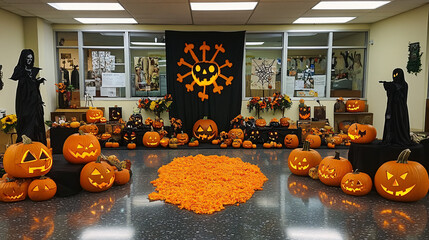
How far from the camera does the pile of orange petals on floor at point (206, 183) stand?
3.47 meters

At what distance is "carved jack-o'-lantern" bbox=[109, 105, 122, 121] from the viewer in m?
Result: 7.65

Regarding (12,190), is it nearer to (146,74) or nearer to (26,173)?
(26,173)

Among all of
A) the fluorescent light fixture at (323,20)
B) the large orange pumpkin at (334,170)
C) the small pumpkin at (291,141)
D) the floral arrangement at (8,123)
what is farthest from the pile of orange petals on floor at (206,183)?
the fluorescent light fixture at (323,20)

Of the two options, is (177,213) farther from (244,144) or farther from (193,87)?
(193,87)

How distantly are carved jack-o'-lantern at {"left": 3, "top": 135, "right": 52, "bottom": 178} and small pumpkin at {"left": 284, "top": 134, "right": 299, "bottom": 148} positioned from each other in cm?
471

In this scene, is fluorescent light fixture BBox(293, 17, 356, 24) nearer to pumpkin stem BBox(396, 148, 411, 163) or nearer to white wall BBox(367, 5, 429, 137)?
white wall BBox(367, 5, 429, 137)

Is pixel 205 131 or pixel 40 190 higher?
pixel 205 131

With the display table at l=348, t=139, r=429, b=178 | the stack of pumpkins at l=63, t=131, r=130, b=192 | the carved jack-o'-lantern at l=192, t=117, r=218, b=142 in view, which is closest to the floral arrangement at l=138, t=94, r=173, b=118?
the carved jack-o'-lantern at l=192, t=117, r=218, b=142

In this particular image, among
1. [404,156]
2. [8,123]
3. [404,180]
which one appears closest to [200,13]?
[8,123]

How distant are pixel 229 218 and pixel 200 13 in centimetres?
480

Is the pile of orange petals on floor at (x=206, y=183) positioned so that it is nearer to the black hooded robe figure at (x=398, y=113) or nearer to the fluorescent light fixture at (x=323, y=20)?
the black hooded robe figure at (x=398, y=113)

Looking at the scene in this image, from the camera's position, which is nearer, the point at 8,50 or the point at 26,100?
the point at 26,100

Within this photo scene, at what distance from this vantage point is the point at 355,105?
780 centimetres

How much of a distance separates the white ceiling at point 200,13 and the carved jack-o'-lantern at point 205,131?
7.84ft
